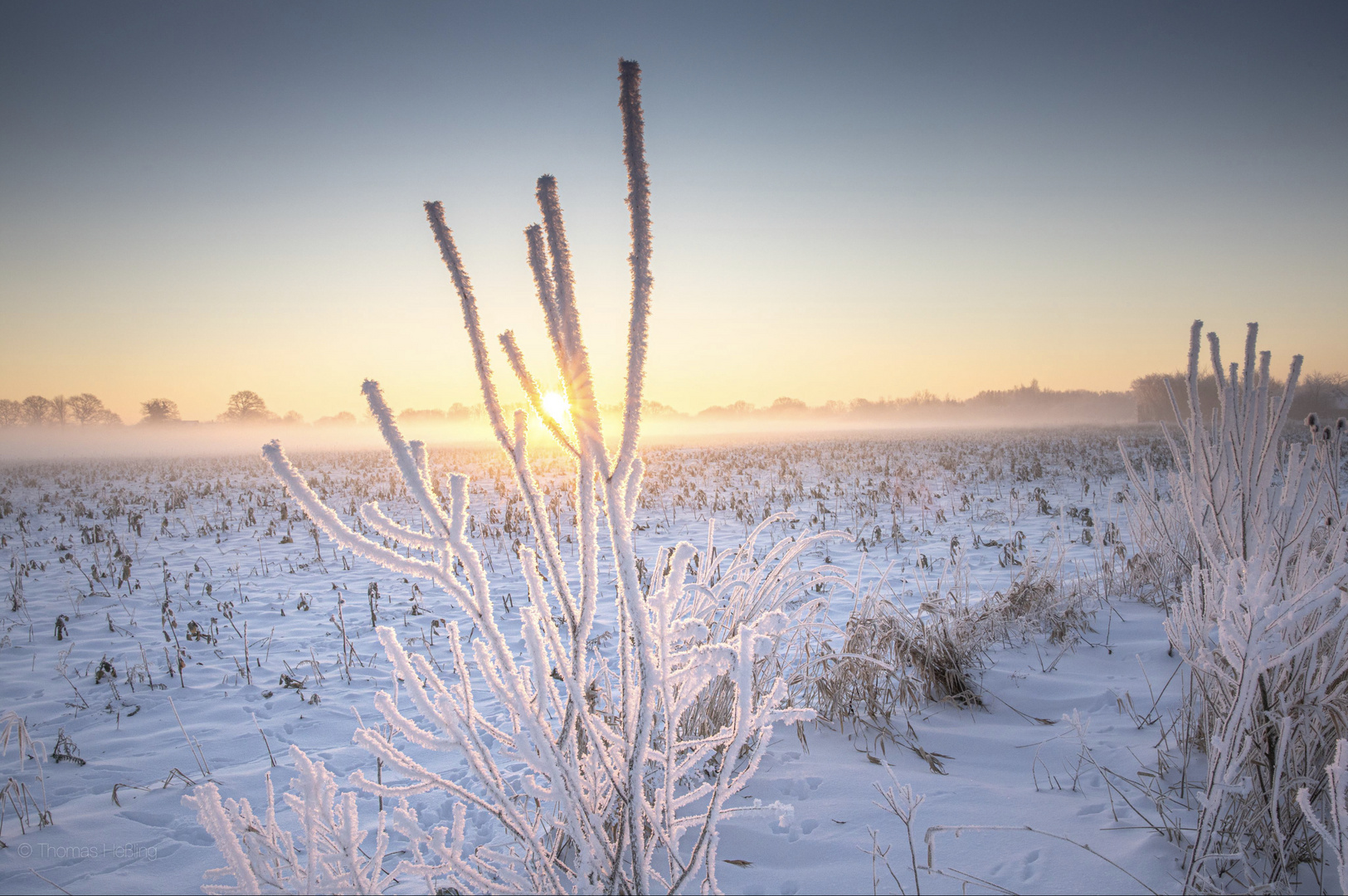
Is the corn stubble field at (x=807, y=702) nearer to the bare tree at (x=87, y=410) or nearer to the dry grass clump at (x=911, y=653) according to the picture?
the dry grass clump at (x=911, y=653)

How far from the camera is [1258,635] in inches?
62.4

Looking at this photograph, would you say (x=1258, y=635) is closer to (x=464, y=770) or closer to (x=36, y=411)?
(x=464, y=770)

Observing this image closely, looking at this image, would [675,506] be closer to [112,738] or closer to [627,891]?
[112,738]

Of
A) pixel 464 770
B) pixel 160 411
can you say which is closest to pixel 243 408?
pixel 160 411

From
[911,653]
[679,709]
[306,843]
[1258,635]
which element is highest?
[1258,635]

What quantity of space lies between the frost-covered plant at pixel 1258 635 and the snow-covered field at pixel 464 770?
0.23 metres

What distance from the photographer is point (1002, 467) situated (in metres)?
15.7

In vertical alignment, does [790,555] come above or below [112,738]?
above

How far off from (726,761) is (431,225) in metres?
1.39

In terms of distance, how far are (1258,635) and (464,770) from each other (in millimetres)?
3287

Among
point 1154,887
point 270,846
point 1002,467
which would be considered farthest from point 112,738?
point 1002,467

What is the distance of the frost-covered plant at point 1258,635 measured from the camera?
162cm

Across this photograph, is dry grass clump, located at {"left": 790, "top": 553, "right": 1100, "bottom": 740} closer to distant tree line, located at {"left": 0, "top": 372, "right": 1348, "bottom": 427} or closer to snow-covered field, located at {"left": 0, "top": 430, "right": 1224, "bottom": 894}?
snow-covered field, located at {"left": 0, "top": 430, "right": 1224, "bottom": 894}

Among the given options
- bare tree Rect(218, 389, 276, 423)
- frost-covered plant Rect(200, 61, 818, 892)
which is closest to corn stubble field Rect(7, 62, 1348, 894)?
frost-covered plant Rect(200, 61, 818, 892)
